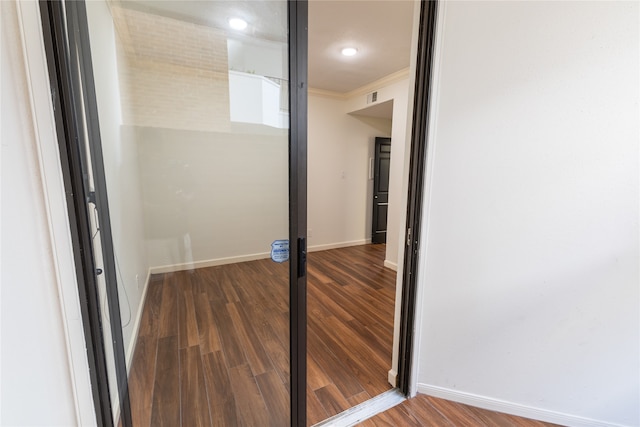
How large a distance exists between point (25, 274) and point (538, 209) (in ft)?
→ 6.60

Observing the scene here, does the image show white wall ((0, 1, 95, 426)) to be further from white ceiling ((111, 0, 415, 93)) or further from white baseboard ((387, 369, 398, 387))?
white baseboard ((387, 369, 398, 387))

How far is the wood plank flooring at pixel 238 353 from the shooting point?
1.41 m

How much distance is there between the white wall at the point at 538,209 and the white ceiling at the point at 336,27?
36.0 inches

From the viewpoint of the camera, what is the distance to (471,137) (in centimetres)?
142

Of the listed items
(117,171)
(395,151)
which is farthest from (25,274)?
(395,151)

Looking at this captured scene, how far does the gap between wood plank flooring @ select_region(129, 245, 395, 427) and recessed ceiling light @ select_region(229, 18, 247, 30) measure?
3.63ft

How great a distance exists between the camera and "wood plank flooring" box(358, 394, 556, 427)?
1.49m

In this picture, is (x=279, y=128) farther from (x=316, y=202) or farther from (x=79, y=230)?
(x=316, y=202)

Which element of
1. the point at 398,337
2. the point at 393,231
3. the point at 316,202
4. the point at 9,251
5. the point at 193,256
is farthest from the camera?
the point at 316,202

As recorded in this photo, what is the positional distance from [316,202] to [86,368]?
12.7 ft

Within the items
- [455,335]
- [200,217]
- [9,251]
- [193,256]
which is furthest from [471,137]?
[193,256]

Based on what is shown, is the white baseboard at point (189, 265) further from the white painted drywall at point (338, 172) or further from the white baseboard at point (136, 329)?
the white painted drywall at point (338, 172)

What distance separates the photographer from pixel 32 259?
2.51 ft

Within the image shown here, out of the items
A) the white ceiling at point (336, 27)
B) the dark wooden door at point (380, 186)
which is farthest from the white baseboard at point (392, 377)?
the dark wooden door at point (380, 186)
